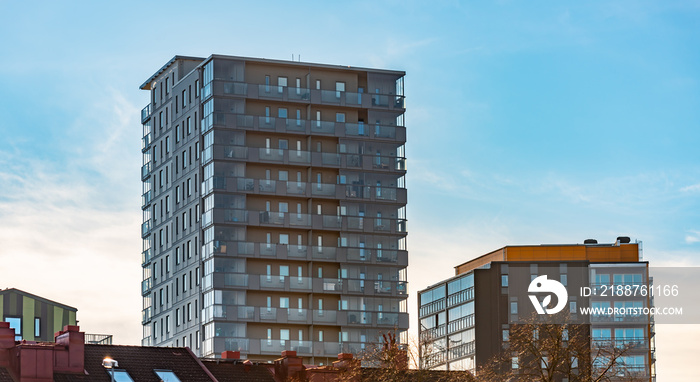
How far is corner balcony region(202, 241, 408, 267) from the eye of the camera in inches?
5837

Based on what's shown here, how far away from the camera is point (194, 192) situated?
154 metres

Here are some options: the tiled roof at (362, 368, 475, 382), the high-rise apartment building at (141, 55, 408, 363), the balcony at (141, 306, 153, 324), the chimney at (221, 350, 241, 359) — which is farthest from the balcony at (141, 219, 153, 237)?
the tiled roof at (362, 368, 475, 382)

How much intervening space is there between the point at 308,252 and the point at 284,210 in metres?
4.94

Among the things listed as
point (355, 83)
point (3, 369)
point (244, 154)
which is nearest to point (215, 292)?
point (244, 154)

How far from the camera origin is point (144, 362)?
8175cm

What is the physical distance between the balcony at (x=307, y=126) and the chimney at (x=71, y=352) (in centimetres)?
7300

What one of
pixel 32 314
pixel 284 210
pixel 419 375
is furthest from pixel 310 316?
pixel 419 375

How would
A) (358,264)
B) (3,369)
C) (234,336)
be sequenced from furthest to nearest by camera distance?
(358,264), (234,336), (3,369)

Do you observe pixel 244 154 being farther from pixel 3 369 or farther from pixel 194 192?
pixel 3 369

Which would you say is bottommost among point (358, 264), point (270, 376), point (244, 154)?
point (270, 376)

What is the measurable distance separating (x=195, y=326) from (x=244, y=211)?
41.2 ft

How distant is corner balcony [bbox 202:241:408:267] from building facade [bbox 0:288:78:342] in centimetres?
1553

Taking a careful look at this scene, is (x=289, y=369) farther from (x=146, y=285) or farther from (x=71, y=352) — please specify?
(x=146, y=285)

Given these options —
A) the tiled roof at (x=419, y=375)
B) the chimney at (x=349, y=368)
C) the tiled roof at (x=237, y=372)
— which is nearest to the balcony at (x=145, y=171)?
the chimney at (x=349, y=368)
